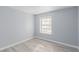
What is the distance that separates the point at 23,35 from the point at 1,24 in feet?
1.90

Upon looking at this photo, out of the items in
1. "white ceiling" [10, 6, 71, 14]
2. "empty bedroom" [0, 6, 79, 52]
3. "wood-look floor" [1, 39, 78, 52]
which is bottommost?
"wood-look floor" [1, 39, 78, 52]

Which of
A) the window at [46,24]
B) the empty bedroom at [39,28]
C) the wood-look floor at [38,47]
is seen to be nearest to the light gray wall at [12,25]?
the empty bedroom at [39,28]

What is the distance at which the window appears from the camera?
1.82m

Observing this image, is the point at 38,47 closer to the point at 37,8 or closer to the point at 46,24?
the point at 46,24

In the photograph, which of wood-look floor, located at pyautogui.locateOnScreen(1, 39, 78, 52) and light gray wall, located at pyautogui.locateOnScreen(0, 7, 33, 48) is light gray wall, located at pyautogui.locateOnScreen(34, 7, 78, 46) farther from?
light gray wall, located at pyautogui.locateOnScreen(0, 7, 33, 48)

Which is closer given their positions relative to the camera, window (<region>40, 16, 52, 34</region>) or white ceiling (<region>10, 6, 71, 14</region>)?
white ceiling (<region>10, 6, 71, 14</region>)

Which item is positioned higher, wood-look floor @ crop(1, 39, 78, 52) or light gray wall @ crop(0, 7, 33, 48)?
light gray wall @ crop(0, 7, 33, 48)

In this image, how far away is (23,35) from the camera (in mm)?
1850

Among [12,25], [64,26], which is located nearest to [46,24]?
[64,26]

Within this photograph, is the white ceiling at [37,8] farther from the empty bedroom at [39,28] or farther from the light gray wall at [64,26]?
the light gray wall at [64,26]

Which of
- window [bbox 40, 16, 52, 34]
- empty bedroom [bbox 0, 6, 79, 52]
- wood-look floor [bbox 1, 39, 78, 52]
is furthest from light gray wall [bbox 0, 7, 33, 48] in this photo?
window [bbox 40, 16, 52, 34]

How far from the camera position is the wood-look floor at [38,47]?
1758 millimetres

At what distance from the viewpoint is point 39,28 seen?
1.90 meters
